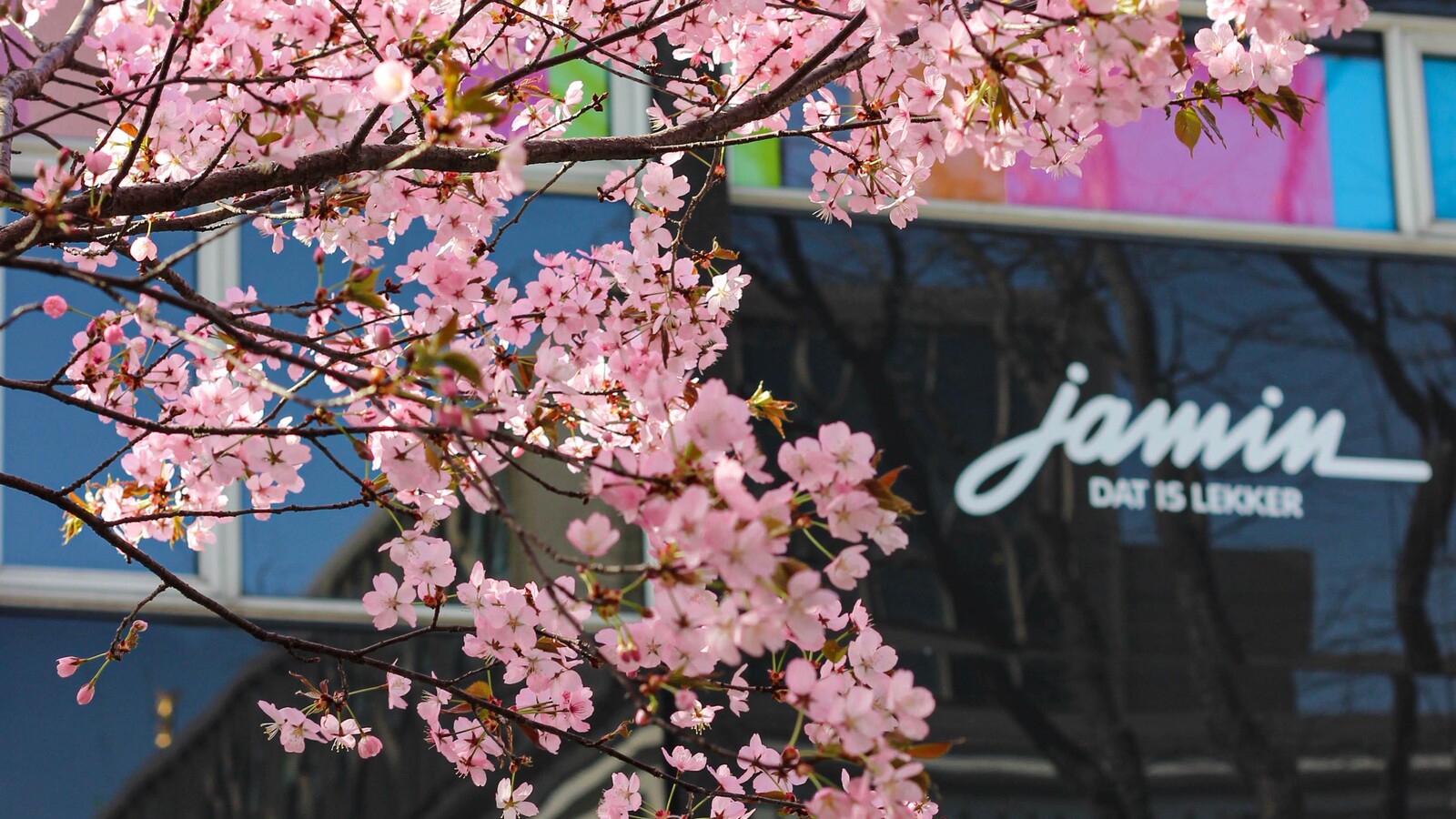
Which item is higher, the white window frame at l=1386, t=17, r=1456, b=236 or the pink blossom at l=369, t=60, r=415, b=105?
the white window frame at l=1386, t=17, r=1456, b=236

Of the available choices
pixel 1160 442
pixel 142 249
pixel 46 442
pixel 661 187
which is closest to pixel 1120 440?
pixel 1160 442

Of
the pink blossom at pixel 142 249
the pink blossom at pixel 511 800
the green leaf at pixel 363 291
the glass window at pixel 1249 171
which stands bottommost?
the pink blossom at pixel 511 800

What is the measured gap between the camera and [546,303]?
2377 mm

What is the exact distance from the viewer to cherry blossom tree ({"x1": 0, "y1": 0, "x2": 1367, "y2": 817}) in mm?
1507

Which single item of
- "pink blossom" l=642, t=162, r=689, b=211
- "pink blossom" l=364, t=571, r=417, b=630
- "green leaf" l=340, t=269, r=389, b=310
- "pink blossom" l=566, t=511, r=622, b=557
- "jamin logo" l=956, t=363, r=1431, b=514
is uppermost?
"pink blossom" l=642, t=162, r=689, b=211

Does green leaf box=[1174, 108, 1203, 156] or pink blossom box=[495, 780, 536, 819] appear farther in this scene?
pink blossom box=[495, 780, 536, 819]

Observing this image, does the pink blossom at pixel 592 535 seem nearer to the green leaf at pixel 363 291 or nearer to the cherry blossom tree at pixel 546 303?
the cherry blossom tree at pixel 546 303

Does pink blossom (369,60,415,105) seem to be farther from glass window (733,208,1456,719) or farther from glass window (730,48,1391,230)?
glass window (730,48,1391,230)

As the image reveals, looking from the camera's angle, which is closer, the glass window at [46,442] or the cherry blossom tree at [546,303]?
the cherry blossom tree at [546,303]

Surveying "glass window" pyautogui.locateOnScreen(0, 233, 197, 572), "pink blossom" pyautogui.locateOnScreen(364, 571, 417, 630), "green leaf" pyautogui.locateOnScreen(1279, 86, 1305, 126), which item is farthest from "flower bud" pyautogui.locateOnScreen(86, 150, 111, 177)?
"glass window" pyautogui.locateOnScreen(0, 233, 197, 572)

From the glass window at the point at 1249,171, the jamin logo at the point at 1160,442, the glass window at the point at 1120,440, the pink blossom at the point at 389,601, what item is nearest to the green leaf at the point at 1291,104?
the pink blossom at the point at 389,601

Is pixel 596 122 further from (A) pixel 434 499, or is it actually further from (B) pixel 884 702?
(B) pixel 884 702

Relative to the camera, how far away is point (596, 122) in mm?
5508

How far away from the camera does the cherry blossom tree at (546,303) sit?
1507mm
